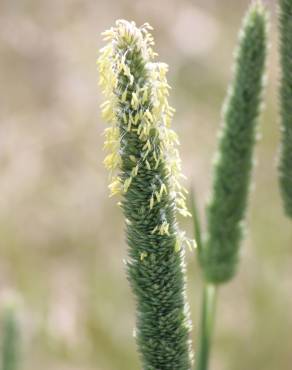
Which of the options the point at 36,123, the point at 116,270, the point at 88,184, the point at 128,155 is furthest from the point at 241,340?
the point at 128,155

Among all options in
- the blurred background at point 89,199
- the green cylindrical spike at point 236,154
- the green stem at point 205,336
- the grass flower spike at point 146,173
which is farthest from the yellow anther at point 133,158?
the blurred background at point 89,199

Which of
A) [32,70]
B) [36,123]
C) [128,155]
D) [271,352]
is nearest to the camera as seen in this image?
[128,155]

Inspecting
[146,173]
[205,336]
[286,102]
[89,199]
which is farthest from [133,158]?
[89,199]

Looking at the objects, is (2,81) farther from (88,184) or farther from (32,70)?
(88,184)

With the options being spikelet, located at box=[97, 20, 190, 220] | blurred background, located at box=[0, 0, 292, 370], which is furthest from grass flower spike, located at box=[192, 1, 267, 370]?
blurred background, located at box=[0, 0, 292, 370]

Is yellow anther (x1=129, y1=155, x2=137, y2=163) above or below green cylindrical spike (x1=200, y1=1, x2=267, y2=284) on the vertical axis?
below

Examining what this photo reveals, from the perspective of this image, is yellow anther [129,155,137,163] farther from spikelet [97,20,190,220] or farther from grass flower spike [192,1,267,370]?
grass flower spike [192,1,267,370]

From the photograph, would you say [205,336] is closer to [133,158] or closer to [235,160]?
[235,160]
